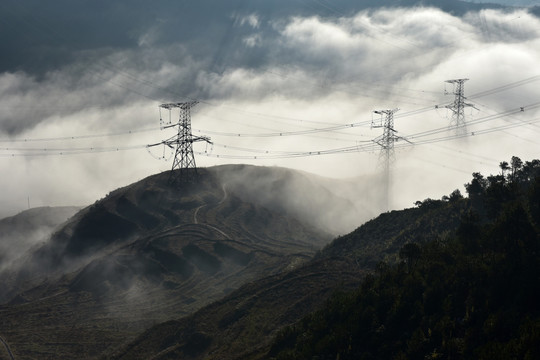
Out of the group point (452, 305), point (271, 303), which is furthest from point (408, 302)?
point (271, 303)

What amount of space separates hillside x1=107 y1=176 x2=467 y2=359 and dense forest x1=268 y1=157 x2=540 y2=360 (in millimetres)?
11525

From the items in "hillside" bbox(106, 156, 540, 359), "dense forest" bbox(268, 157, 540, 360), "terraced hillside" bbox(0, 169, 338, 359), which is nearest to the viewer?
"dense forest" bbox(268, 157, 540, 360)

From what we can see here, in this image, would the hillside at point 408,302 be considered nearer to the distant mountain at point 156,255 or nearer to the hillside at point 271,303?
the hillside at point 271,303

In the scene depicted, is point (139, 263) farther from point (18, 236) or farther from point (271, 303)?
point (18, 236)

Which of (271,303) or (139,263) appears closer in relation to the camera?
(271,303)

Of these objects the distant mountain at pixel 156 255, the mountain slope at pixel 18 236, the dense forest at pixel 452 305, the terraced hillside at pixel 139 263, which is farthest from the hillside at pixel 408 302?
the mountain slope at pixel 18 236

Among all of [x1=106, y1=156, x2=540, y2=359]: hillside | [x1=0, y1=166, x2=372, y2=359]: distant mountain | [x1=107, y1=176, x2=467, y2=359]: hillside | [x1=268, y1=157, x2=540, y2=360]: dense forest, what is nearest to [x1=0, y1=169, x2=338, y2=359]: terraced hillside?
[x1=0, y1=166, x2=372, y2=359]: distant mountain

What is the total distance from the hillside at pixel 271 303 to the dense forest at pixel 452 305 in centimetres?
1153

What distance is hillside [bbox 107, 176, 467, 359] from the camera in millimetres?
85688

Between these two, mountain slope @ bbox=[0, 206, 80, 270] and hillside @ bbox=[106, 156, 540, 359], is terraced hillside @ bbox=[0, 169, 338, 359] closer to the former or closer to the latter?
mountain slope @ bbox=[0, 206, 80, 270]

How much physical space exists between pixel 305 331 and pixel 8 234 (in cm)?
15139

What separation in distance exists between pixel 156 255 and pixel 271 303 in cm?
5378

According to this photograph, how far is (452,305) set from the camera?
58.7m

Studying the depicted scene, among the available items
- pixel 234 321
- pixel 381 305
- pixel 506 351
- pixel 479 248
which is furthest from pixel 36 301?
pixel 506 351
